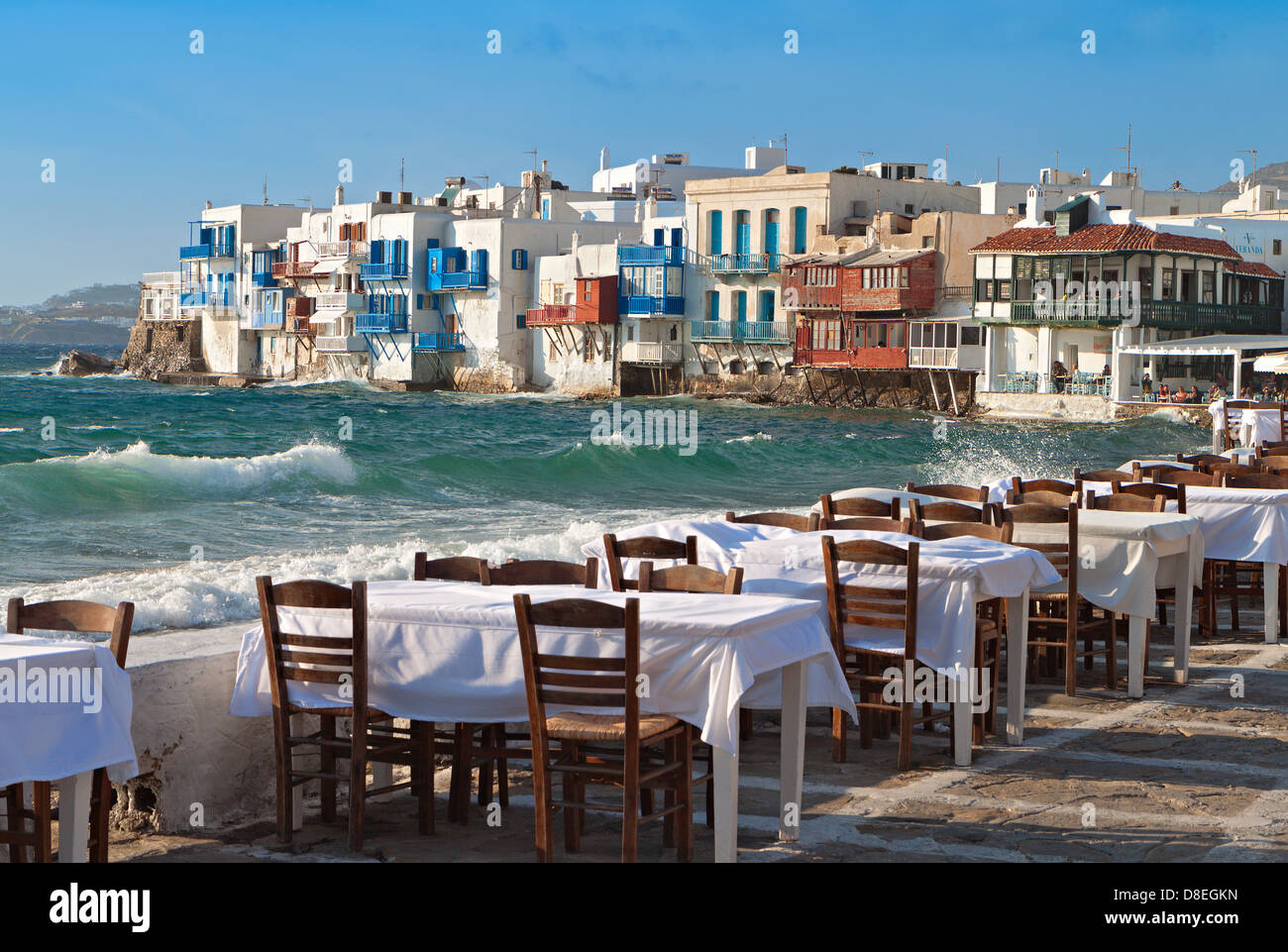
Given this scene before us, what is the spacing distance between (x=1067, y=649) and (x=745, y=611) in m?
3.64

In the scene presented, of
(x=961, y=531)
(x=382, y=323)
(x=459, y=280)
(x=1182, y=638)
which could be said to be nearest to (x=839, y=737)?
(x=961, y=531)

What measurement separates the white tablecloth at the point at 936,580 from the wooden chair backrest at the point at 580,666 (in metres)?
1.81

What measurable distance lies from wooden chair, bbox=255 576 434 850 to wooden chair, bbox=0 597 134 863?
2.28 ft

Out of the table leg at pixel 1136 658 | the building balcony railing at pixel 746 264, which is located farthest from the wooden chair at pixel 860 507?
the building balcony railing at pixel 746 264

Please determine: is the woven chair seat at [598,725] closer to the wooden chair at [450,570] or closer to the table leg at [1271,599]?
the wooden chair at [450,570]

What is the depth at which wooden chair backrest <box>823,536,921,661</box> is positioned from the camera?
22.9 feet

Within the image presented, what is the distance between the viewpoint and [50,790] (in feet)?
16.0

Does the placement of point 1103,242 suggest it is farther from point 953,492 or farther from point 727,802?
point 727,802

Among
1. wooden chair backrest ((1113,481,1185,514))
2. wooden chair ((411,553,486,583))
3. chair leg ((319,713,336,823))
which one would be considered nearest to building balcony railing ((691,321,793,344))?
wooden chair backrest ((1113,481,1185,514))

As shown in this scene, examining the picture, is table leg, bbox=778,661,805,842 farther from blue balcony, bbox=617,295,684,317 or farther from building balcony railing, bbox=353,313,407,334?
building balcony railing, bbox=353,313,407,334

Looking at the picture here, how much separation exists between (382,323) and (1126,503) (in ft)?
215

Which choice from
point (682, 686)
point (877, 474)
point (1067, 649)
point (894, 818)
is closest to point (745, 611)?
point (682, 686)
